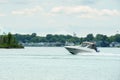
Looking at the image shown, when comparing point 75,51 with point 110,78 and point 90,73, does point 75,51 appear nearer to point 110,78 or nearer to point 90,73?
point 90,73

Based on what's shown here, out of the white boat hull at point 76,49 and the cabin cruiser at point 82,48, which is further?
the cabin cruiser at point 82,48

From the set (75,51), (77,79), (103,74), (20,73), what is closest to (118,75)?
(103,74)

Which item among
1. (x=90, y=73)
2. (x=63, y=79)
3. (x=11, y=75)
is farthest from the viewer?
(x=90, y=73)

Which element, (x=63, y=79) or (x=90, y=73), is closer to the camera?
(x=63, y=79)

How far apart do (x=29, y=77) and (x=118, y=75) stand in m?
12.2

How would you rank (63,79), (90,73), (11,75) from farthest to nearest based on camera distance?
(90,73), (11,75), (63,79)

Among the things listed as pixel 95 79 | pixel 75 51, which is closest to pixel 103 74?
pixel 95 79

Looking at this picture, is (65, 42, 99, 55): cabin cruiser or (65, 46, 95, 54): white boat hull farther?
(65, 42, 99, 55): cabin cruiser

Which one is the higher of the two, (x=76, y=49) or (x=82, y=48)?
(x=82, y=48)

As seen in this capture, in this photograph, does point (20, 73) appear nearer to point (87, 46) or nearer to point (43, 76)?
point (43, 76)

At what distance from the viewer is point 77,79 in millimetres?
76062

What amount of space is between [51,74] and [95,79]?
9323mm

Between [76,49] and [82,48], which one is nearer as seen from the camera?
[76,49]

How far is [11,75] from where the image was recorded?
81.5 meters
